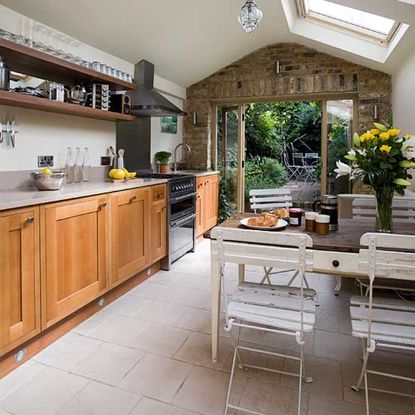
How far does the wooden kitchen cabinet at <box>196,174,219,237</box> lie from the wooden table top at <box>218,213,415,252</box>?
86.3 inches

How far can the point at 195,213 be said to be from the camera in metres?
4.37

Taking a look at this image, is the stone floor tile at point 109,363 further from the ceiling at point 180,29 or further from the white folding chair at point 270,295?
the ceiling at point 180,29

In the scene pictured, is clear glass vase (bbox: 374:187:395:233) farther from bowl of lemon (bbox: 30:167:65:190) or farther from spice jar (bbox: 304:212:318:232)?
bowl of lemon (bbox: 30:167:65:190)

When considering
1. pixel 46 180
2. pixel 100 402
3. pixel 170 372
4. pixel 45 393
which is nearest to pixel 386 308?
pixel 170 372

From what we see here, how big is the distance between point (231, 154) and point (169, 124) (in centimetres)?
125

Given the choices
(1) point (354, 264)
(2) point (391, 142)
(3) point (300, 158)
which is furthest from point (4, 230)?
(3) point (300, 158)

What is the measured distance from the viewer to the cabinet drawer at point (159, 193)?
3.44 meters

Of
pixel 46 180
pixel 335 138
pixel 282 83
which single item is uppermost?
pixel 282 83

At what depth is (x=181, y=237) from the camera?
406 cm

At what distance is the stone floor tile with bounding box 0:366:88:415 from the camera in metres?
1.68

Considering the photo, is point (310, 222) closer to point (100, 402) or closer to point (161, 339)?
point (161, 339)

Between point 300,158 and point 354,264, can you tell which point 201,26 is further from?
point 300,158

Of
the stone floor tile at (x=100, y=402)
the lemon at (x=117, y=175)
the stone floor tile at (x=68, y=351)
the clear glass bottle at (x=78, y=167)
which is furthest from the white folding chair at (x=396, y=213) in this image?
the clear glass bottle at (x=78, y=167)

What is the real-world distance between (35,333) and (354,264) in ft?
5.92
